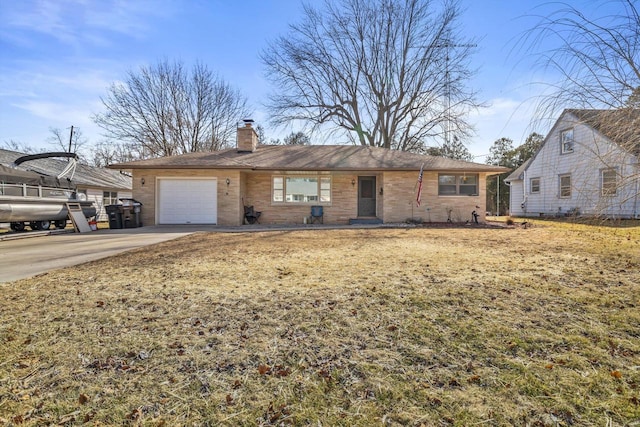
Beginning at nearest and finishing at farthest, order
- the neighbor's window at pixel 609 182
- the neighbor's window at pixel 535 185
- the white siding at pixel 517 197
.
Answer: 1. the neighbor's window at pixel 609 182
2. the neighbor's window at pixel 535 185
3. the white siding at pixel 517 197

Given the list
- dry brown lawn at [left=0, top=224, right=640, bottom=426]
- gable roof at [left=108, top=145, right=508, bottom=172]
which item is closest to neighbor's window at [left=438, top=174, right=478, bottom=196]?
gable roof at [left=108, top=145, right=508, bottom=172]

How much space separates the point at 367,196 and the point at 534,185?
12.4 metres

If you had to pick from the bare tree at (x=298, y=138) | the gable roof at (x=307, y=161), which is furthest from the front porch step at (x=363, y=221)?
the bare tree at (x=298, y=138)

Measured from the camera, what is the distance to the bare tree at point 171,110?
72.5 ft

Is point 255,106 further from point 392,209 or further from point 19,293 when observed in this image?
A: point 19,293

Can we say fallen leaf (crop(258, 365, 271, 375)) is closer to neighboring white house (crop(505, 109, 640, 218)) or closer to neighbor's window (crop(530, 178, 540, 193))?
neighboring white house (crop(505, 109, 640, 218))

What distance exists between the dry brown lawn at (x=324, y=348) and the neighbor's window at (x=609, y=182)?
1.14m

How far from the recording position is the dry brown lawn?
1647 mm

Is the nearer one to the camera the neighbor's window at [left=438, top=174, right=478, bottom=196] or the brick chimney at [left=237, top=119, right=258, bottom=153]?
the neighbor's window at [left=438, top=174, right=478, bottom=196]

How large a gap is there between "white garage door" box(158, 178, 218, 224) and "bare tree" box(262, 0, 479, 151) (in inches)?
481

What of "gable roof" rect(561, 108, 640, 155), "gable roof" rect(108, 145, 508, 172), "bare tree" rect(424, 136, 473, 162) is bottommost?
"gable roof" rect(561, 108, 640, 155)

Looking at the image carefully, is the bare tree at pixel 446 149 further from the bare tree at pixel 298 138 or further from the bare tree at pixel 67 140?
the bare tree at pixel 67 140

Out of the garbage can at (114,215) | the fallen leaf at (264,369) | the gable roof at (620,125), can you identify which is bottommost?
the fallen leaf at (264,369)

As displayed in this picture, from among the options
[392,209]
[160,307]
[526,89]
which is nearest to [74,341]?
[160,307]
